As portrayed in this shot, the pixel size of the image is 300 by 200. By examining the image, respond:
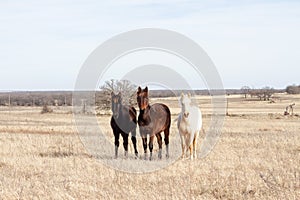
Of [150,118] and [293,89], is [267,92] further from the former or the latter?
[150,118]

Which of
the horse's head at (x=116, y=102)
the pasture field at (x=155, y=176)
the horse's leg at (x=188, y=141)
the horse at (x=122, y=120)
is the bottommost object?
the pasture field at (x=155, y=176)

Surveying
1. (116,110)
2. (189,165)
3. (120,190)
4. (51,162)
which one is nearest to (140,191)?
(120,190)

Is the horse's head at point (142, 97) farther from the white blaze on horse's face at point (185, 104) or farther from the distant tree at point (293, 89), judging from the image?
the distant tree at point (293, 89)

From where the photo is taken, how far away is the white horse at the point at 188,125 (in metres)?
15.1

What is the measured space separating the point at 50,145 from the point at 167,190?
9.59 m

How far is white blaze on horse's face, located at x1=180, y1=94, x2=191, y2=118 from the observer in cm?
1496

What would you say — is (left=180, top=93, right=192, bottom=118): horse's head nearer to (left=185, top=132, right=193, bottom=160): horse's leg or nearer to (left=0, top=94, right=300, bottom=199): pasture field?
(left=185, top=132, right=193, bottom=160): horse's leg

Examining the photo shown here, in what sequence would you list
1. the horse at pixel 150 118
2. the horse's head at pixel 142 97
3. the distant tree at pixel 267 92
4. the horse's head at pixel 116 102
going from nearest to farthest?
the horse's head at pixel 142 97 < the horse at pixel 150 118 < the horse's head at pixel 116 102 < the distant tree at pixel 267 92

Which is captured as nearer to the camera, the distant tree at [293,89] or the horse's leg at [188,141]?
the horse's leg at [188,141]

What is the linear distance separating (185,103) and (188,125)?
30.1 inches

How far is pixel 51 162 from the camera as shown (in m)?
13.6

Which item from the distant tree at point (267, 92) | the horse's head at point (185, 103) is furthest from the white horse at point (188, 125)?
the distant tree at point (267, 92)

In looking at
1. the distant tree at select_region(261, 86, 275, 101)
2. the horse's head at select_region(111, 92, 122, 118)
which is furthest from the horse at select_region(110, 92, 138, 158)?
the distant tree at select_region(261, 86, 275, 101)

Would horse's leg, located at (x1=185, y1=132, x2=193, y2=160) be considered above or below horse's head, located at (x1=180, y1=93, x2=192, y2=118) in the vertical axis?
below
